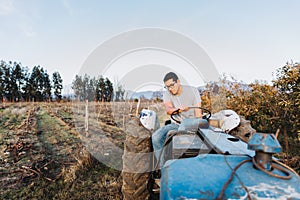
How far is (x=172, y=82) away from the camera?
150 inches

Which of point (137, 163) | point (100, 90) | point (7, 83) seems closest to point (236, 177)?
point (137, 163)

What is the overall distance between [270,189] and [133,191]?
1.83 m

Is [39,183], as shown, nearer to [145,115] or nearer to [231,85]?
[145,115]

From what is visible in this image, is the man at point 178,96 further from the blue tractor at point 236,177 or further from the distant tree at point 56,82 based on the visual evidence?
the distant tree at point 56,82

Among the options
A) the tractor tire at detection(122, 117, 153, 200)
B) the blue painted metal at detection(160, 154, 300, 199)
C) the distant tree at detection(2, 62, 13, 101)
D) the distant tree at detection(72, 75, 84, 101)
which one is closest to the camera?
the blue painted metal at detection(160, 154, 300, 199)

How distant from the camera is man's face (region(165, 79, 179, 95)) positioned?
380cm

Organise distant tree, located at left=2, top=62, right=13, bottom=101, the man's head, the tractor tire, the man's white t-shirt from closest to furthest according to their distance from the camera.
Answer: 1. the tractor tire
2. the man's head
3. the man's white t-shirt
4. distant tree, located at left=2, top=62, right=13, bottom=101

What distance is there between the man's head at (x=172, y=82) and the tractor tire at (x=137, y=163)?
38.4 inches

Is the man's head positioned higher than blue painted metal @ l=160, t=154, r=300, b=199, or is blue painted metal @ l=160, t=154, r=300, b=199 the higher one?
the man's head

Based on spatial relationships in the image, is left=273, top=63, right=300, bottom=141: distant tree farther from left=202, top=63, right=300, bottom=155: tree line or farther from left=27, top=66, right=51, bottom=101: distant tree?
left=27, top=66, right=51, bottom=101: distant tree

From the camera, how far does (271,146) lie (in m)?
1.36

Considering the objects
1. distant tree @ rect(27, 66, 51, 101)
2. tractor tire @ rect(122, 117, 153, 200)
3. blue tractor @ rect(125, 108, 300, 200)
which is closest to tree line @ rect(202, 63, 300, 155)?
tractor tire @ rect(122, 117, 153, 200)

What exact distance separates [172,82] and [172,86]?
0.07m

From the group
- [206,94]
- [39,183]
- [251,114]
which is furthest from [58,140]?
[206,94]
